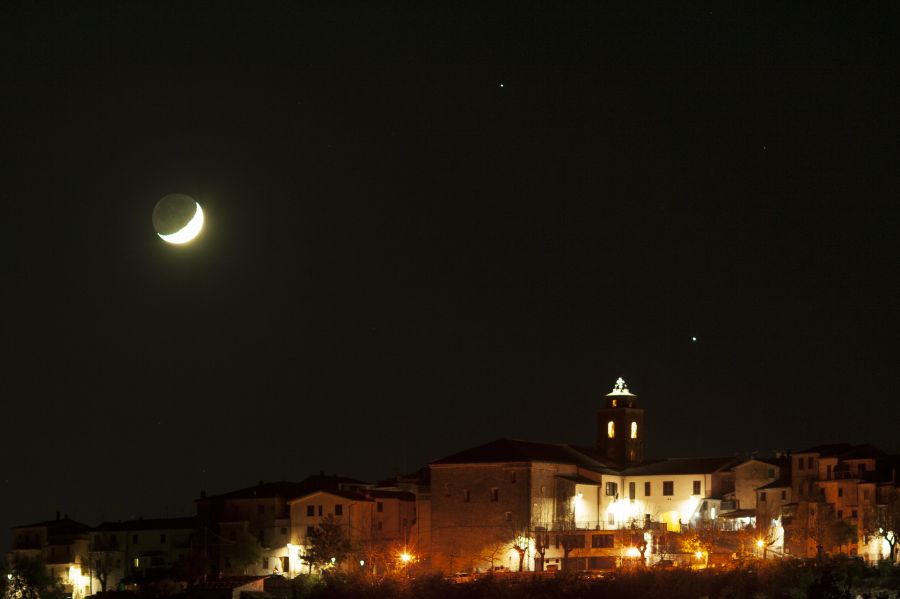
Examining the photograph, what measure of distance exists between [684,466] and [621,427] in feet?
16.7

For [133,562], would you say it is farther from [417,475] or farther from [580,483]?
[580,483]

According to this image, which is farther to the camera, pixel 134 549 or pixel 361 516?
pixel 134 549

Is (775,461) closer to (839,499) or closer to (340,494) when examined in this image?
(839,499)

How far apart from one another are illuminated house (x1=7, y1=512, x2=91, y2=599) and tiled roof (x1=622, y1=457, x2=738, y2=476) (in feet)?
89.5

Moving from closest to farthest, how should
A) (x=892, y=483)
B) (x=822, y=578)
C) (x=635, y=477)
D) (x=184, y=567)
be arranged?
(x=822, y=578), (x=892, y=483), (x=184, y=567), (x=635, y=477)

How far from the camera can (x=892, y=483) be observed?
7181 cm

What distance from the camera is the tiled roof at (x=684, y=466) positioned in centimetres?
8244

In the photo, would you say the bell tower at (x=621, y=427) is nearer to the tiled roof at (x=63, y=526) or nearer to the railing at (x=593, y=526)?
the railing at (x=593, y=526)

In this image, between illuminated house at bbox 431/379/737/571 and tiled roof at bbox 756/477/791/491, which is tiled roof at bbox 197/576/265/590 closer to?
illuminated house at bbox 431/379/737/571

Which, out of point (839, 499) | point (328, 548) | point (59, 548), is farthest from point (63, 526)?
point (839, 499)

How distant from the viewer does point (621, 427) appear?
87.8m

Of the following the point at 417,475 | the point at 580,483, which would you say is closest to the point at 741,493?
the point at 580,483

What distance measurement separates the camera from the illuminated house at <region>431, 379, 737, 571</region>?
7494 centimetres

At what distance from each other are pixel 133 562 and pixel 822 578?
37365 mm
